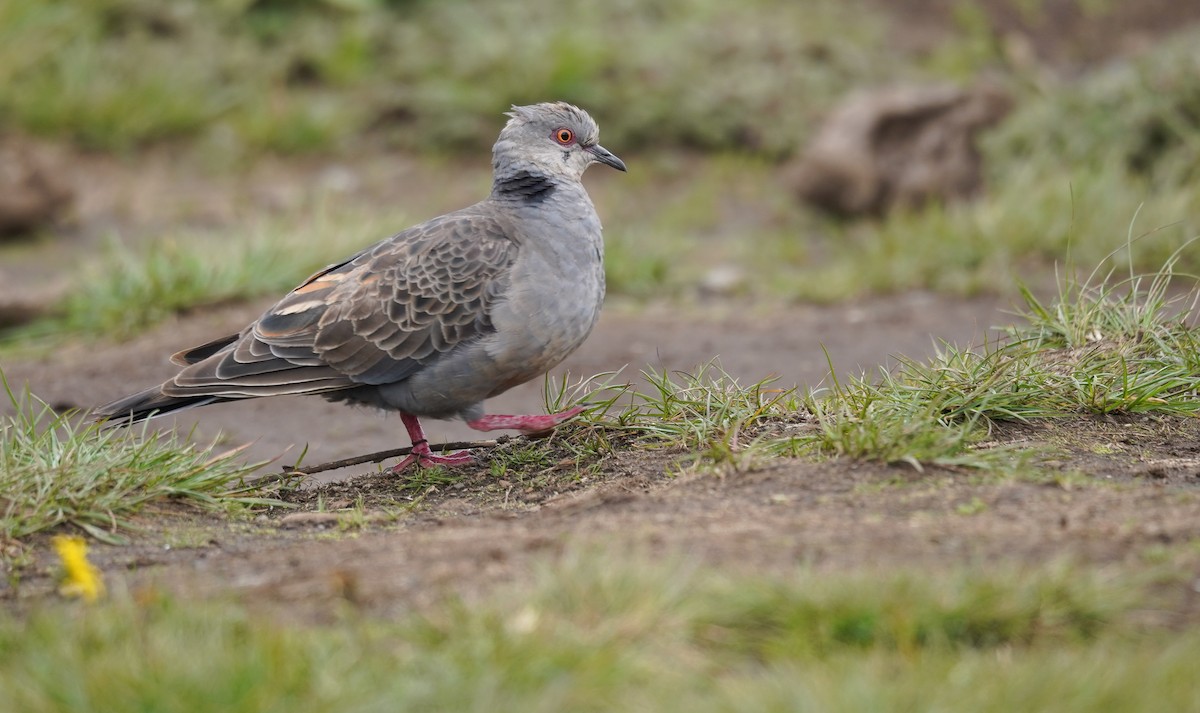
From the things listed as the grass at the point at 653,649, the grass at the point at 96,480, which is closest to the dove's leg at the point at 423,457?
the grass at the point at 96,480

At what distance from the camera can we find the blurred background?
8.47 metres

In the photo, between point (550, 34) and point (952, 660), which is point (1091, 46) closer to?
point (550, 34)

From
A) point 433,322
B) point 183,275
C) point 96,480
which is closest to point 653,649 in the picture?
point 96,480

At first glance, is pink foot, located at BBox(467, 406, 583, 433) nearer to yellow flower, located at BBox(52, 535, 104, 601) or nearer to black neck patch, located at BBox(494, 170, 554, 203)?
black neck patch, located at BBox(494, 170, 554, 203)

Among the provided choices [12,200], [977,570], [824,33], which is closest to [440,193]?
[12,200]

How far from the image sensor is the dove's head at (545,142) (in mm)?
5266

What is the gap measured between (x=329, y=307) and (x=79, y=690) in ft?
8.08

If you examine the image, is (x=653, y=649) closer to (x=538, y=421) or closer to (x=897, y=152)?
(x=538, y=421)

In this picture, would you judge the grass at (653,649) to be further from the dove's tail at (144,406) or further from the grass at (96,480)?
the dove's tail at (144,406)

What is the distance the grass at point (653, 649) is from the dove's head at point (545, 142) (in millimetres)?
2440

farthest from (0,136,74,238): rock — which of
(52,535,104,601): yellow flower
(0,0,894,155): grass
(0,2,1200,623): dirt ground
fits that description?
(52,535,104,601): yellow flower

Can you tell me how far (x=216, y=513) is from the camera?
435cm

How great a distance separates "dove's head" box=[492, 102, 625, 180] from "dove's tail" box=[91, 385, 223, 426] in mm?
1457

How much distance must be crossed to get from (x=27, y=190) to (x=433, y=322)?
20.0 ft
